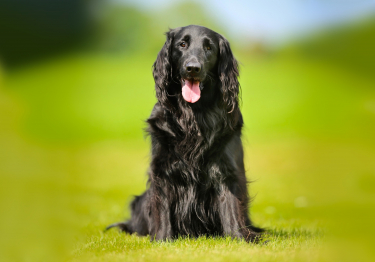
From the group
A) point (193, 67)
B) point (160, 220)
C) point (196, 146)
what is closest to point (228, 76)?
point (193, 67)

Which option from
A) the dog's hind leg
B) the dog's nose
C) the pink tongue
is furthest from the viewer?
the dog's hind leg

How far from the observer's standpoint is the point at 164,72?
3863 mm

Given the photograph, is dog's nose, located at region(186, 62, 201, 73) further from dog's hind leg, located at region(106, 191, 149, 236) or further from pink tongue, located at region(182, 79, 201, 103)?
dog's hind leg, located at region(106, 191, 149, 236)

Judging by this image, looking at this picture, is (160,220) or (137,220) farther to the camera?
(137,220)

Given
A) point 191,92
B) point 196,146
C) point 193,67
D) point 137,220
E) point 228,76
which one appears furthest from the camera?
point 137,220

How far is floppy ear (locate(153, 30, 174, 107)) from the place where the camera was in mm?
3852

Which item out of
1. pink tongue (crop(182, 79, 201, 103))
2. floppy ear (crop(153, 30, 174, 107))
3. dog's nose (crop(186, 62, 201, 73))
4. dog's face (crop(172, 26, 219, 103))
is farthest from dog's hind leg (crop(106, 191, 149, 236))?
dog's nose (crop(186, 62, 201, 73))

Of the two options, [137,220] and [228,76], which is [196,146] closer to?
[228,76]

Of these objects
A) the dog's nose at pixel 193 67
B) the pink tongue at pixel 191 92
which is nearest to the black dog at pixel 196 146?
the pink tongue at pixel 191 92

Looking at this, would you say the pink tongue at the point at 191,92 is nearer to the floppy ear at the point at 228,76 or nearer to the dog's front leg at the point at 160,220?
the floppy ear at the point at 228,76

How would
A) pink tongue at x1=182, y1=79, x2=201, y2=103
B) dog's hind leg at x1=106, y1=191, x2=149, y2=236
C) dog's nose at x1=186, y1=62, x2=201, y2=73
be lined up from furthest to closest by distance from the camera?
dog's hind leg at x1=106, y1=191, x2=149, y2=236 → pink tongue at x1=182, y1=79, x2=201, y2=103 → dog's nose at x1=186, y1=62, x2=201, y2=73

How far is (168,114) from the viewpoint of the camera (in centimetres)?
387

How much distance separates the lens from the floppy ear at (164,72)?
3.85m

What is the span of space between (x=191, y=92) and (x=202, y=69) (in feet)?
0.85
